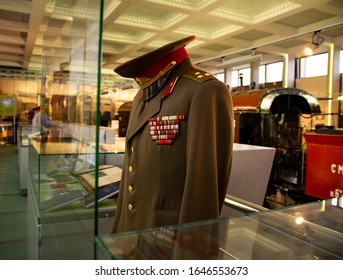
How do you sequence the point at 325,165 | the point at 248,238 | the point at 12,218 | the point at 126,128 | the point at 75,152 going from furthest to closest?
the point at 325,165, the point at 12,218, the point at 126,128, the point at 75,152, the point at 248,238

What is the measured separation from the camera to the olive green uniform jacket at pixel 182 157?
3.67ft

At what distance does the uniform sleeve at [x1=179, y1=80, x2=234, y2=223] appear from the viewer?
1113mm

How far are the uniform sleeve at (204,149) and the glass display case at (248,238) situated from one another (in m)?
0.17

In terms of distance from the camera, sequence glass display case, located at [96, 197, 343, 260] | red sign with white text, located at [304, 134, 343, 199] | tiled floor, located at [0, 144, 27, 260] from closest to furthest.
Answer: glass display case, located at [96, 197, 343, 260] < tiled floor, located at [0, 144, 27, 260] < red sign with white text, located at [304, 134, 343, 199]

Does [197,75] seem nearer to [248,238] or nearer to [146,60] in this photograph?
[146,60]

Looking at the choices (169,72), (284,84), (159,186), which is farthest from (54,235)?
(284,84)

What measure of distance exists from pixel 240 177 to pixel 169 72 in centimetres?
151

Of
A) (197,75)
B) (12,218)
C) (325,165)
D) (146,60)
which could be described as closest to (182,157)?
(197,75)

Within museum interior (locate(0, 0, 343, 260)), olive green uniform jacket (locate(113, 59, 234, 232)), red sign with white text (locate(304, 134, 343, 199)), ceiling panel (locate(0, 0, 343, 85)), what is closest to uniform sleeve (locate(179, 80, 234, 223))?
olive green uniform jacket (locate(113, 59, 234, 232))

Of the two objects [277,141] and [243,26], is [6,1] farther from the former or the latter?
[277,141]

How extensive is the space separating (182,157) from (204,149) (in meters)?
0.14

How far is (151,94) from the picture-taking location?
4.51 ft

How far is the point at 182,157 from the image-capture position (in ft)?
4.00

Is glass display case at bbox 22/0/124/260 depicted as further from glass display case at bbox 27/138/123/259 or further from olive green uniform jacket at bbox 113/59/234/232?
olive green uniform jacket at bbox 113/59/234/232
